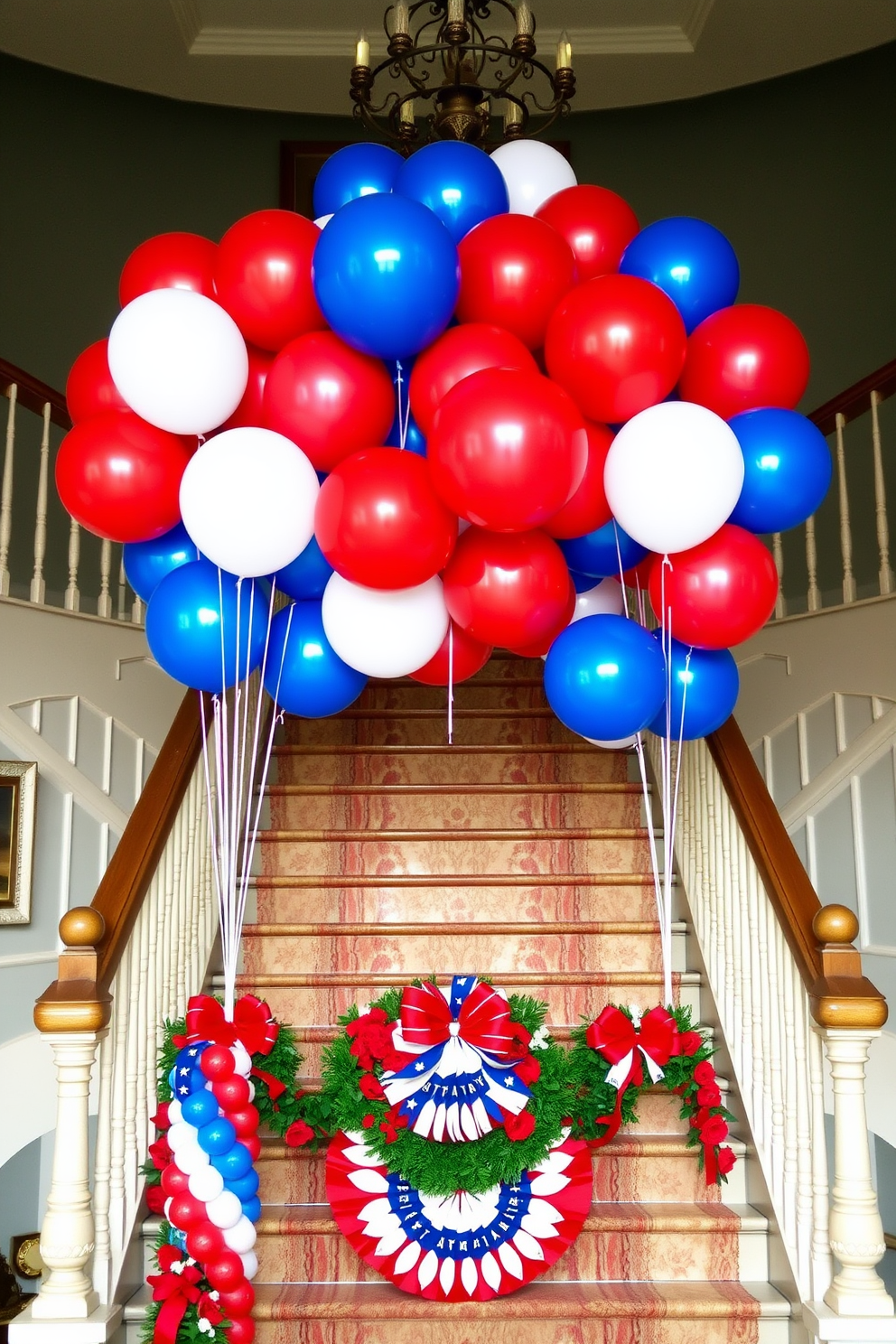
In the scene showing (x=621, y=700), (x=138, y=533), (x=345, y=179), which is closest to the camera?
(x=621, y=700)

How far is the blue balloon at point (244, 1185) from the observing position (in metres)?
2.11

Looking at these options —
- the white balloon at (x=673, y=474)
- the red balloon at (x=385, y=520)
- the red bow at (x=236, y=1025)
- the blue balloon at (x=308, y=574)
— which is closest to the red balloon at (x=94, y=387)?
the blue balloon at (x=308, y=574)

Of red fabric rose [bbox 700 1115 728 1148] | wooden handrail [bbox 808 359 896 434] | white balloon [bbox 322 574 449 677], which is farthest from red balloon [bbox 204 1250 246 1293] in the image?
wooden handrail [bbox 808 359 896 434]

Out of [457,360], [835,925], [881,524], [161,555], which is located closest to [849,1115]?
[835,925]

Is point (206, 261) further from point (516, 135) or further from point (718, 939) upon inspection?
point (718, 939)

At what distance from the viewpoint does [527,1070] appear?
2.26 metres

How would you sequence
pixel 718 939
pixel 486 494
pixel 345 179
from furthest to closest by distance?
pixel 718 939
pixel 345 179
pixel 486 494

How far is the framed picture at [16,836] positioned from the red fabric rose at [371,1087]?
5.89 ft

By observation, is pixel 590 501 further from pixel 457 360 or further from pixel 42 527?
pixel 42 527

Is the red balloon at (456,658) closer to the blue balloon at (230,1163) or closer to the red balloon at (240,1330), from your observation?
the blue balloon at (230,1163)

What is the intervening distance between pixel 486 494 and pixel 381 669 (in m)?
0.43

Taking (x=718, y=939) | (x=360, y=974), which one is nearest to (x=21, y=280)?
(x=360, y=974)

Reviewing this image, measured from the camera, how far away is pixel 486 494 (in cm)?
166

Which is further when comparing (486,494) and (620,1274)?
(620,1274)
